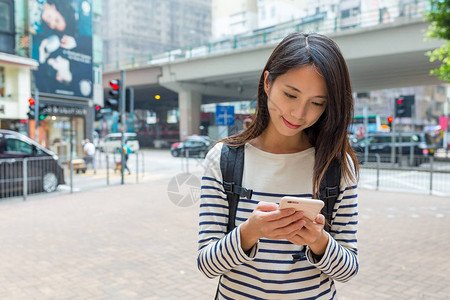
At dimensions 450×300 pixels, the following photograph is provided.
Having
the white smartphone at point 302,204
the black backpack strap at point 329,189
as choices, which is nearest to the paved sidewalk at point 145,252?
the black backpack strap at point 329,189

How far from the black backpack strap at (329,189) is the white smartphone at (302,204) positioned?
0.27 meters

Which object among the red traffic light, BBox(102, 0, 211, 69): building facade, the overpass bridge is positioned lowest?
the red traffic light

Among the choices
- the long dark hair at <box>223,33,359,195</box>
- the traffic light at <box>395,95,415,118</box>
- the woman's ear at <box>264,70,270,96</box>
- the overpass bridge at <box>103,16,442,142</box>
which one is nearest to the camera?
the long dark hair at <box>223,33,359,195</box>

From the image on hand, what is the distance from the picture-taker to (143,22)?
68.9 meters

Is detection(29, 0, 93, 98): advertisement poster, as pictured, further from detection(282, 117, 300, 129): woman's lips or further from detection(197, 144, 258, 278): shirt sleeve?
detection(282, 117, 300, 129): woman's lips

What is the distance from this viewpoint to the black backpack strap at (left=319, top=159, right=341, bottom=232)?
1315 mm

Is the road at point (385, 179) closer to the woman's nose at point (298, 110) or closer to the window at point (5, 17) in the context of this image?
the window at point (5, 17)

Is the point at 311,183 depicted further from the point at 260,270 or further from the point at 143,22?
the point at 143,22

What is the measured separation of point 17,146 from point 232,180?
1081cm

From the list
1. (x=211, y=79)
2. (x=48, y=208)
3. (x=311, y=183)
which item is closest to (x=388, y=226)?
(x=311, y=183)

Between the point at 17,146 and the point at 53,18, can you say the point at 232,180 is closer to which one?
the point at 17,146

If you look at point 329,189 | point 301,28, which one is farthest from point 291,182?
point 301,28

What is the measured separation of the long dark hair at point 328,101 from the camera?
1230 millimetres

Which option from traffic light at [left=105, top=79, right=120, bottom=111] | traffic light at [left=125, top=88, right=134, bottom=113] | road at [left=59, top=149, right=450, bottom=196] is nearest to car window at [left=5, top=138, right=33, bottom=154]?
road at [left=59, top=149, right=450, bottom=196]
